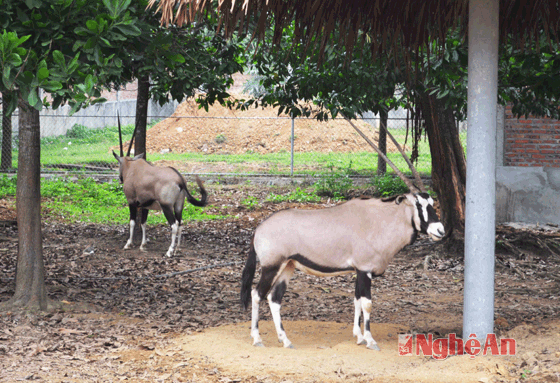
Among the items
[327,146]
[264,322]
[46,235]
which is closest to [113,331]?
[264,322]

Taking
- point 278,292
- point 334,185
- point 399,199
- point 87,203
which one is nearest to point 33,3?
point 278,292

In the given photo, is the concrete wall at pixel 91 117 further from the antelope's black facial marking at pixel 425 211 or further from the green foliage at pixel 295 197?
the antelope's black facial marking at pixel 425 211

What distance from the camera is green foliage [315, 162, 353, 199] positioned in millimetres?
15312

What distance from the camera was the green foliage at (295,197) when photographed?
14.6 metres

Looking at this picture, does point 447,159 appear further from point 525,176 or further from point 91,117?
point 91,117

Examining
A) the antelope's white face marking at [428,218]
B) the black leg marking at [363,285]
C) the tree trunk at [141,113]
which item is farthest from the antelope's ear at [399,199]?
the tree trunk at [141,113]

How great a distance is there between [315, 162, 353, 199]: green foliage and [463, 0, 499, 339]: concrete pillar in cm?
1002

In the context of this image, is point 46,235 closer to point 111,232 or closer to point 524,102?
point 111,232

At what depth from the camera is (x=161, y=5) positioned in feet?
17.8

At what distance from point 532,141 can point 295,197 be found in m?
5.30

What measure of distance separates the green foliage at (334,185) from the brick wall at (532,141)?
4038 mm

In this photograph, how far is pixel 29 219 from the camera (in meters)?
6.30

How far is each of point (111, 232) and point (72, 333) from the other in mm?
5491

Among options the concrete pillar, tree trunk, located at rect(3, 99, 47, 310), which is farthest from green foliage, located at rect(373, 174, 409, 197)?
the concrete pillar
